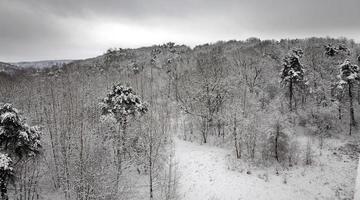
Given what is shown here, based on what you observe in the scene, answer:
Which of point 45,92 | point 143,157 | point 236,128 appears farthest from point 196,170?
point 45,92

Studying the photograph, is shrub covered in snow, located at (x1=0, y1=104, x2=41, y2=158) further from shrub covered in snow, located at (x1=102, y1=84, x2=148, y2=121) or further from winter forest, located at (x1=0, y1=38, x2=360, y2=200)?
shrub covered in snow, located at (x1=102, y1=84, x2=148, y2=121)

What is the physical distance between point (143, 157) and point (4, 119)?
46.4 feet

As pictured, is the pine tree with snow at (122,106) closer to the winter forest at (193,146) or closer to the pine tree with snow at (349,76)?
the winter forest at (193,146)

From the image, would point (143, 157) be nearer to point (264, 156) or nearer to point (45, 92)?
point (264, 156)

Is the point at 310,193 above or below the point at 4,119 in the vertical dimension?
below

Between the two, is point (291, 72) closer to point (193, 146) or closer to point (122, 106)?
point (193, 146)

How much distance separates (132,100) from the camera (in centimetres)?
3606

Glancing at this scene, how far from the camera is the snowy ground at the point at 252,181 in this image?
27469 mm

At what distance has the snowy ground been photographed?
27469mm

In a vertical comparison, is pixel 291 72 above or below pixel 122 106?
above

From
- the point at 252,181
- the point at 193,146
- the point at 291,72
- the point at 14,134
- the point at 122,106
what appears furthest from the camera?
the point at 291,72

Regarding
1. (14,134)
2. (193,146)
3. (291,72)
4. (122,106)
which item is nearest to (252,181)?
(193,146)

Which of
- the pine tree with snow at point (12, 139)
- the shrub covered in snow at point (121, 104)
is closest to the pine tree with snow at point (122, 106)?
the shrub covered in snow at point (121, 104)

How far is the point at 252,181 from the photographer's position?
96.6 feet
